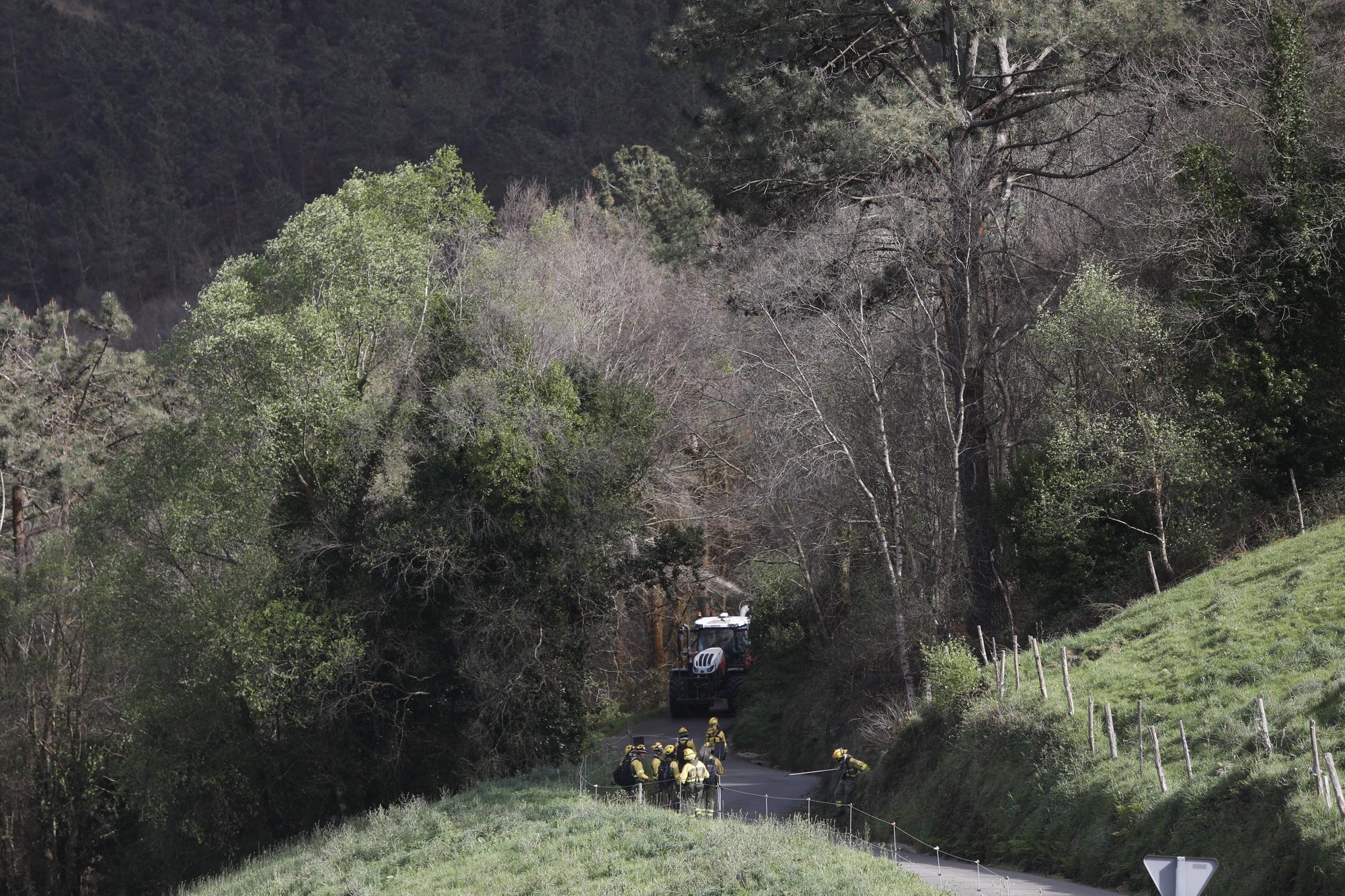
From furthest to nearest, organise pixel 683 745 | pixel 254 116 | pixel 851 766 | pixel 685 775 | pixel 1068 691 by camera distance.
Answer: pixel 254 116 → pixel 851 766 → pixel 683 745 → pixel 685 775 → pixel 1068 691

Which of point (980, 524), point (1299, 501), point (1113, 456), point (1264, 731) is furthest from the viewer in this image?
point (980, 524)

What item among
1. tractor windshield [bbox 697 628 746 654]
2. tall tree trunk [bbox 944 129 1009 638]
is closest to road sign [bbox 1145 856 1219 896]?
tall tree trunk [bbox 944 129 1009 638]

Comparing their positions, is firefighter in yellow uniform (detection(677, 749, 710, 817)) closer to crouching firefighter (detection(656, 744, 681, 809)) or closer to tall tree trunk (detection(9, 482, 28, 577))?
crouching firefighter (detection(656, 744, 681, 809))

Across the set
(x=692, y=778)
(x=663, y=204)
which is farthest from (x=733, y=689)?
(x=663, y=204)

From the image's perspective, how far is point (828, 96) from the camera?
27016mm

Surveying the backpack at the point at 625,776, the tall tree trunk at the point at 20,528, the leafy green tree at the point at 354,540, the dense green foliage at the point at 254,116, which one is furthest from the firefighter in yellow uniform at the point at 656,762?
the dense green foliage at the point at 254,116

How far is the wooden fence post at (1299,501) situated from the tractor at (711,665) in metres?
17.6

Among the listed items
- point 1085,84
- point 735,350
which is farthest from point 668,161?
point 1085,84

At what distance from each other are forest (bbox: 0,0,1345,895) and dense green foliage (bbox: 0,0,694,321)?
5762 centimetres

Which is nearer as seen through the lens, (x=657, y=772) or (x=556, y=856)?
(x=556, y=856)

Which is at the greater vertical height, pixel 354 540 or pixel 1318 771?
pixel 354 540

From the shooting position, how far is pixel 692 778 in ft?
64.1

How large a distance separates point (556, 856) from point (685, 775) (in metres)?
3.07

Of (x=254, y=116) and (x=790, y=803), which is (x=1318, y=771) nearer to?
(x=790, y=803)
